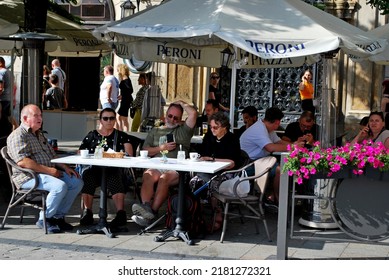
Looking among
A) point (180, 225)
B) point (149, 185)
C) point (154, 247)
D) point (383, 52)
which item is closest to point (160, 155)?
point (149, 185)

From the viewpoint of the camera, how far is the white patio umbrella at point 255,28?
25.7ft

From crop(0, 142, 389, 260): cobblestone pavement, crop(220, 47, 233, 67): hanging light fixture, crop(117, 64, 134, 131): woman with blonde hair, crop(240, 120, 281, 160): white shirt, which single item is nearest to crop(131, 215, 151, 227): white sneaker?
crop(0, 142, 389, 260): cobblestone pavement

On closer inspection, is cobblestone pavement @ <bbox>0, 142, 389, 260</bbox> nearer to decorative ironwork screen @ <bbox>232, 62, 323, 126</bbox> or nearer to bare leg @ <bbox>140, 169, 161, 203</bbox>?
bare leg @ <bbox>140, 169, 161, 203</bbox>

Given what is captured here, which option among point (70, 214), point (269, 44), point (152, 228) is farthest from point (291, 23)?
point (70, 214)

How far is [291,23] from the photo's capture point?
838cm

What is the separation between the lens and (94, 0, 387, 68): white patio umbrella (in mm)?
7824

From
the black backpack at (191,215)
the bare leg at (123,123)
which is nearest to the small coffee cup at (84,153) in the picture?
the black backpack at (191,215)

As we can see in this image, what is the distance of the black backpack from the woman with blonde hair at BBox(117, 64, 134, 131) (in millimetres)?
9051

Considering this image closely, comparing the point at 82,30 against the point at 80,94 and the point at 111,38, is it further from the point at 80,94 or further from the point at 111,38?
the point at 80,94

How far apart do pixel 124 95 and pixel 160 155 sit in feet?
27.1

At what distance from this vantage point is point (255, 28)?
8156 mm

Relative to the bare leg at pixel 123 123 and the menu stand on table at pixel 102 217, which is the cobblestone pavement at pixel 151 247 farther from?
the bare leg at pixel 123 123

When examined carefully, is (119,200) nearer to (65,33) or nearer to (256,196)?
(256,196)
